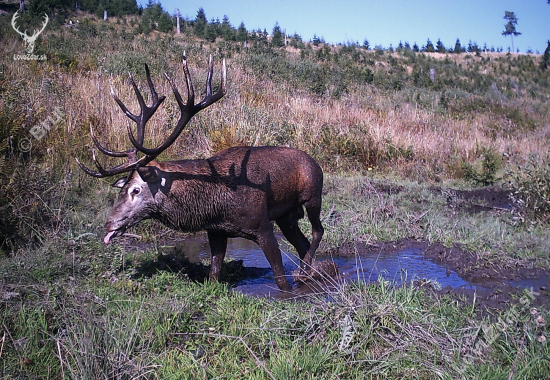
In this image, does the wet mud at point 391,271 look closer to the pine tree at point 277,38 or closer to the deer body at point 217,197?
the deer body at point 217,197

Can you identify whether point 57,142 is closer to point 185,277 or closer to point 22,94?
point 22,94

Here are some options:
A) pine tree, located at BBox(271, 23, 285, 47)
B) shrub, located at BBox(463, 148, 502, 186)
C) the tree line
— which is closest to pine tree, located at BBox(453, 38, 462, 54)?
the tree line

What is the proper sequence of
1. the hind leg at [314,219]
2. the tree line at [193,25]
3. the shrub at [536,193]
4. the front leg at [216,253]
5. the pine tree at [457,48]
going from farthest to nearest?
the pine tree at [457,48] < the tree line at [193,25] < the shrub at [536,193] < the hind leg at [314,219] < the front leg at [216,253]

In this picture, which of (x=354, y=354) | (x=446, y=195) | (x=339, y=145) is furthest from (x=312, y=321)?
(x=339, y=145)

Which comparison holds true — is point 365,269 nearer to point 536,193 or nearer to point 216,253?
point 216,253

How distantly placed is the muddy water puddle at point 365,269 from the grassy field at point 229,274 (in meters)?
0.39

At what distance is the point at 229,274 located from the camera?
20.3ft

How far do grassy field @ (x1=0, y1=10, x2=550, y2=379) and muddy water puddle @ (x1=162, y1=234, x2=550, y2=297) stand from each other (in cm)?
39

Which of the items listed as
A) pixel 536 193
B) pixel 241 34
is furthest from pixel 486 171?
pixel 241 34

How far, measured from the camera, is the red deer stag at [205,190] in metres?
5.12

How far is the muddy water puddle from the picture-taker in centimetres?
571

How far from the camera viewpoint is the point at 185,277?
5.47 m

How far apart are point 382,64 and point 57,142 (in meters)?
39.7


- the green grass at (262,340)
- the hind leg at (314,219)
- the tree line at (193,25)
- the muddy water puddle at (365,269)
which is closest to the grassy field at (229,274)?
the green grass at (262,340)
